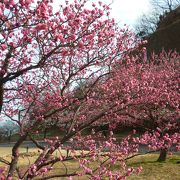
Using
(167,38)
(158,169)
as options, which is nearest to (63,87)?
(158,169)

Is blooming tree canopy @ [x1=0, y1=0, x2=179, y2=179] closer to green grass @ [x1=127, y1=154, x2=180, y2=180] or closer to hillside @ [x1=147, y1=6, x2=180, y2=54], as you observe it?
green grass @ [x1=127, y1=154, x2=180, y2=180]

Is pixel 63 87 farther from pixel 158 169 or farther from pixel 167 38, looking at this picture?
pixel 167 38

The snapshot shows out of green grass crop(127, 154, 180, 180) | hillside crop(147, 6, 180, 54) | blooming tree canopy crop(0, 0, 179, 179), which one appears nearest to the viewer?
blooming tree canopy crop(0, 0, 179, 179)

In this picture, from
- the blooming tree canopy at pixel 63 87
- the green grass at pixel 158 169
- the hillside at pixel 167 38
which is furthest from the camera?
the hillside at pixel 167 38

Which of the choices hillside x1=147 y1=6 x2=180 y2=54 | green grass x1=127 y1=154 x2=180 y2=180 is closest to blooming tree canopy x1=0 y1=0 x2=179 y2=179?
green grass x1=127 y1=154 x2=180 y2=180

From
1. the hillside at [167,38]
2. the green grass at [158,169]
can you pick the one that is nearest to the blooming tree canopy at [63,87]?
the green grass at [158,169]

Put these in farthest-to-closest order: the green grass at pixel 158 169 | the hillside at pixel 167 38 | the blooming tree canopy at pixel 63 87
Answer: the hillside at pixel 167 38
the green grass at pixel 158 169
the blooming tree canopy at pixel 63 87

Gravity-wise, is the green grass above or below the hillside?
below

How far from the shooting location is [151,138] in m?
8.37

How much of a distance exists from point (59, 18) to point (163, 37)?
156 ft

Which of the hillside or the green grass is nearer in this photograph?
the green grass

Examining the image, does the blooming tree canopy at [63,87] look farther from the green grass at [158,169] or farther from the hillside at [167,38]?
the hillside at [167,38]

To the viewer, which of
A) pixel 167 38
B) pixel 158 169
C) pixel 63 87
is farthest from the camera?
pixel 167 38

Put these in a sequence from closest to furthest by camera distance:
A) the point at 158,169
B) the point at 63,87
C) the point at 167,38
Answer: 1. the point at 63,87
2. the point at 158,169
3. the point at 167,38
